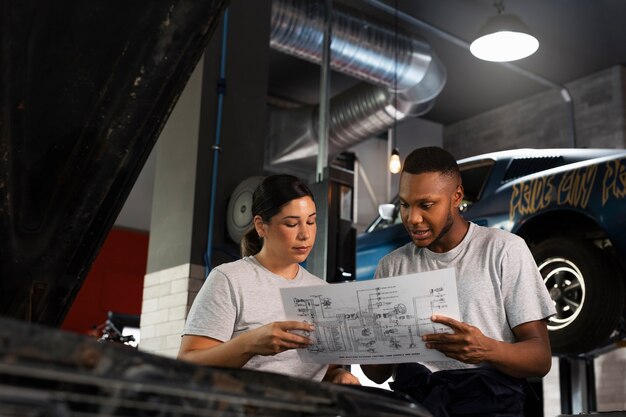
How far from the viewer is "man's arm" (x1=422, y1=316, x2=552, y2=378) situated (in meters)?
1.80

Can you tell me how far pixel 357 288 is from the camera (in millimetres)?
1812

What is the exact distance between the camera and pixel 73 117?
3.42 feet

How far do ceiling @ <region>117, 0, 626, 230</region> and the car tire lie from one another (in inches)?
147

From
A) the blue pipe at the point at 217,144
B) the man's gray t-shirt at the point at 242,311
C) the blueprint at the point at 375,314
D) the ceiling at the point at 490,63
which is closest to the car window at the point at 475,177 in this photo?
the blue pipe at the point at 217,144

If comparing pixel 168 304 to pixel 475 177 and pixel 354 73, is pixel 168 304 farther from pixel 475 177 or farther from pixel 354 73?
pixel 354 73

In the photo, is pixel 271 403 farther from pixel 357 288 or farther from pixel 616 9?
pixel 616 9

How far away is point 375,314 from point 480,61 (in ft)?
26.3

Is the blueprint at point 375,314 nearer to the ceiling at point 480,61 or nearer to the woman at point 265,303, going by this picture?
the woman at point 265,303

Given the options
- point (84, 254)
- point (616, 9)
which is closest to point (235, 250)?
point (84, 254)

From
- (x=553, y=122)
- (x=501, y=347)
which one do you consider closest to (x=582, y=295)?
(x=501, y=347)

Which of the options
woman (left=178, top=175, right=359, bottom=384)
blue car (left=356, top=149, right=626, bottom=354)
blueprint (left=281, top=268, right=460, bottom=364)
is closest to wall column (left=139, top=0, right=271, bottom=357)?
blue car (left=356, top=149, right=626, bottom=354)

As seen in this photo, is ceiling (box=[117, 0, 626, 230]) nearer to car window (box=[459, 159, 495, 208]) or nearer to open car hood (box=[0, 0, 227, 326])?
car window (box=[459, 159, 495, 208])

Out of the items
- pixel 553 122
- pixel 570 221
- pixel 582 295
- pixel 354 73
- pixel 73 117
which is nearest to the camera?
pixel 73 117

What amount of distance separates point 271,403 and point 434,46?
8702 mm
